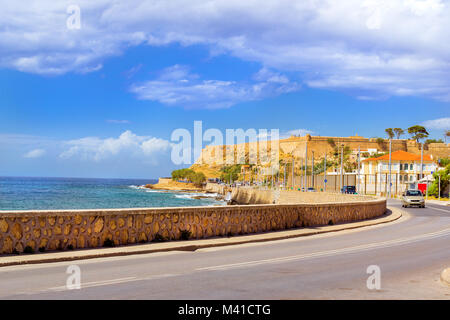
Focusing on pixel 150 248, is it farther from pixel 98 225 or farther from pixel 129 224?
pixel 98 225

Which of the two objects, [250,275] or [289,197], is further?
[289,197]

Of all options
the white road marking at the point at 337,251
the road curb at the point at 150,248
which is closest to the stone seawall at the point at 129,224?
the road curb at the point at 150,248

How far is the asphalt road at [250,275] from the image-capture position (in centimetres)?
848

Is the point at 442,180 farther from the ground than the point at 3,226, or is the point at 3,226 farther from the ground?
the point at 3,226

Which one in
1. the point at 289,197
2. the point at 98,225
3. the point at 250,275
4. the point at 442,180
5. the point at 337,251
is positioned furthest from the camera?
the point at 289,197

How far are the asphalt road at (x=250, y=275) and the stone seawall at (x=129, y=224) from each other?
133 centimetres

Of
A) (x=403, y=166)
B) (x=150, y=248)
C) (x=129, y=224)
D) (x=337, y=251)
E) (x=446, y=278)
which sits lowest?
(x=337, y=251)

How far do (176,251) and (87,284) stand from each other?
5.14m

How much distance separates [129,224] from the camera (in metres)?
14.4

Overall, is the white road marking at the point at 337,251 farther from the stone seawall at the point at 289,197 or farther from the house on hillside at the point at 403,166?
the house on hillside at the point at 403,166

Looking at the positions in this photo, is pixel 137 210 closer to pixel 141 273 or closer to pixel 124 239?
pixel 124 239

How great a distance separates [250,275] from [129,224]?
514 centimetres

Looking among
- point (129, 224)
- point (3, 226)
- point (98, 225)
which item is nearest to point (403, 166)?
point (129, 224)

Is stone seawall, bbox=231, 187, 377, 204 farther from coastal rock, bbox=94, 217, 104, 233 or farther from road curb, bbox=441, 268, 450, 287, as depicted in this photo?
road curb, bbox=441, 268, 450, 287
